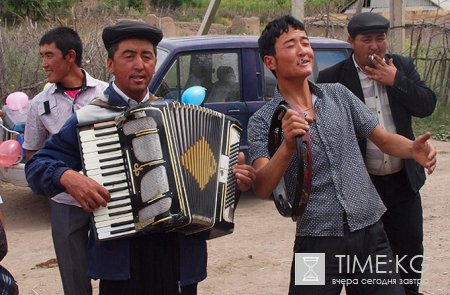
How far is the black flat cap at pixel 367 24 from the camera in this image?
3.69m

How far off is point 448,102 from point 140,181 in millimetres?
10577

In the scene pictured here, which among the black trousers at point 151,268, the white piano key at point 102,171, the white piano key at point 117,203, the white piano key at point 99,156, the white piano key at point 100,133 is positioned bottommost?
the black trousers at point 151,268

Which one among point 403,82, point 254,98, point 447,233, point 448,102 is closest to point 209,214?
point 403,82

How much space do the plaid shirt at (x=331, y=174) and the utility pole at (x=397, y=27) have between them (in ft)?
32.5

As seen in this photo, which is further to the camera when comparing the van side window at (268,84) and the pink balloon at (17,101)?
the van side window at (268,84)

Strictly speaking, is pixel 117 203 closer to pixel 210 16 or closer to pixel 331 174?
pixel 331 174

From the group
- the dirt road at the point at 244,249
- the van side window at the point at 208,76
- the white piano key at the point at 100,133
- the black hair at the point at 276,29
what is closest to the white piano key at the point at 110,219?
the white piano key at the point at 100,133

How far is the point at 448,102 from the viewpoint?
40.2 ft

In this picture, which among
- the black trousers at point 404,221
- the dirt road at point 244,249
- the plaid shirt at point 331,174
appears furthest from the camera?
the dirt road at point 244,249

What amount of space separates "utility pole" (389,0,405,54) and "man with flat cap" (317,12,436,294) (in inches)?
354

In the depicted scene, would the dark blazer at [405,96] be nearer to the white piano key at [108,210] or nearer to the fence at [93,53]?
the white piano key at [108,210]

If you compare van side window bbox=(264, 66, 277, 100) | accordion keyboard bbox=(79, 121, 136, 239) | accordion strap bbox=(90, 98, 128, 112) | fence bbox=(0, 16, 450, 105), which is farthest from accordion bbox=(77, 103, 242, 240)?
fence bbox=(0, 16, 450, 105)

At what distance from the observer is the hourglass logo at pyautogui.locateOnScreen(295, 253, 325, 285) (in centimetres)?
298

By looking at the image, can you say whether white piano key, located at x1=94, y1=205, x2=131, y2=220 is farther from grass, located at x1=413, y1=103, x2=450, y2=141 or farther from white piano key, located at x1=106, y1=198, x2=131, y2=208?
grass, located at x1=413, y1=103, x2=450, y2=141
